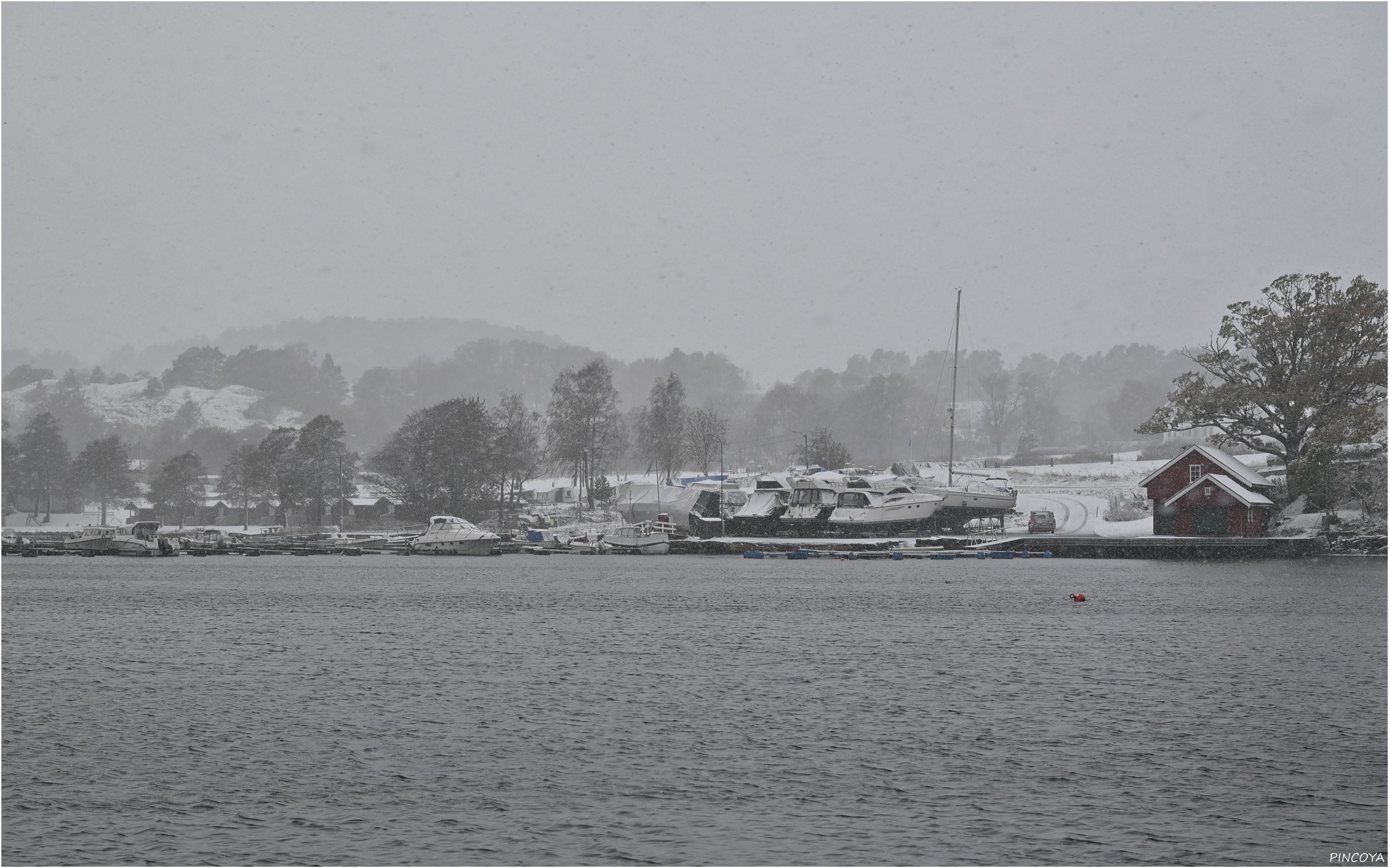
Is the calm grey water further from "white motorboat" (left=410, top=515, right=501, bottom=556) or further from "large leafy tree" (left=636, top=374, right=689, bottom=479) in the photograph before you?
"large leafy tree" (left=636, top=374, right=689, bottom=479)

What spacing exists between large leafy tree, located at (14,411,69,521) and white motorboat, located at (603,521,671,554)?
9265cm

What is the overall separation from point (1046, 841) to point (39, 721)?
918 inches

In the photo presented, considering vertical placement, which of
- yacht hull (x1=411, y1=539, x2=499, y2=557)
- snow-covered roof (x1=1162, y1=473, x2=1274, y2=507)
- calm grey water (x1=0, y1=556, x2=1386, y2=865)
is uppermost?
snow-covered roof (x1=1162, y1=473, x2=1274, y2=507)

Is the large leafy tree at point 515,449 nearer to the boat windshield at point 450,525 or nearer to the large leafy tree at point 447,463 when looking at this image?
the large leafy tree at point 447,463

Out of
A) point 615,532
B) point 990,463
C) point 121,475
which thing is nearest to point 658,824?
point 615,532

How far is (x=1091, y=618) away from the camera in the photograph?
175 ft

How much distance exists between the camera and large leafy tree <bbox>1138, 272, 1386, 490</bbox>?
87438mm

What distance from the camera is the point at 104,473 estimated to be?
16688 centimetres

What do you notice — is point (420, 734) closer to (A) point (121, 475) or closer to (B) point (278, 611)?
(B) point (278, 611)

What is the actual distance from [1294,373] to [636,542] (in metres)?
51.8

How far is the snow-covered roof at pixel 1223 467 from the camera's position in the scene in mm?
91375

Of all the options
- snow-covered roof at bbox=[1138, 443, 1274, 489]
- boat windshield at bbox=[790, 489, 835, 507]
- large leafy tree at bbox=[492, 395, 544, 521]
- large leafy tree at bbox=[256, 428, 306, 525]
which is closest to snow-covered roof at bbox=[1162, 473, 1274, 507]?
snow-covered roof at bbox=[1138, 443, 1274, 489]

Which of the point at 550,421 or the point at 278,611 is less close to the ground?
the point at 550,421

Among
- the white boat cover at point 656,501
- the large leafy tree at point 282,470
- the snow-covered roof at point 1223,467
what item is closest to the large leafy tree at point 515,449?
the white boat cover at point 656,501
